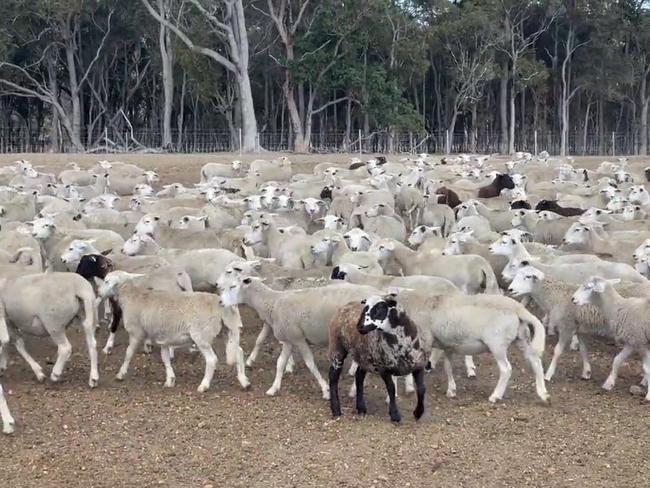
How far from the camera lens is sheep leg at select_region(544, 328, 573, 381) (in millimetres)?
9434

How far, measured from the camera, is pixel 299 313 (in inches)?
355

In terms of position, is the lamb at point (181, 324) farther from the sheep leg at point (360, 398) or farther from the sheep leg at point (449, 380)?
the sheep leg at point (449, 380)

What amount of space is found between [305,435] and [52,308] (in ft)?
10.3

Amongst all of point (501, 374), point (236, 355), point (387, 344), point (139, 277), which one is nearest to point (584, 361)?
point (501, 374)

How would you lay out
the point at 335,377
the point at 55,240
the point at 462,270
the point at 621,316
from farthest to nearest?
the point at 55,240 < the point at 462,270 < the point at 621,316 < the point at 335,377

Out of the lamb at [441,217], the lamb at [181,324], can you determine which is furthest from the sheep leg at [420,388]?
the lamb at [441,217]

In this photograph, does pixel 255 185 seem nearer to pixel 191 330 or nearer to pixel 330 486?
pixel 191 330

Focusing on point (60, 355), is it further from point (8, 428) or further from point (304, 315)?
point (304, 315)

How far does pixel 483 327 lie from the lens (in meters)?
8.35

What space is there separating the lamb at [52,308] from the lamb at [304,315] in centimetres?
146

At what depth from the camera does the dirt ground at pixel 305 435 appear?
699 centimetres

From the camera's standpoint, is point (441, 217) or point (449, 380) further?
point (441, 217)

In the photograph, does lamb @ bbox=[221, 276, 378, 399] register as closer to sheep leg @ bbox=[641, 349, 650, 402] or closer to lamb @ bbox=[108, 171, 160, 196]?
sheep leg @ bbox=[641, 349, 650, 402]

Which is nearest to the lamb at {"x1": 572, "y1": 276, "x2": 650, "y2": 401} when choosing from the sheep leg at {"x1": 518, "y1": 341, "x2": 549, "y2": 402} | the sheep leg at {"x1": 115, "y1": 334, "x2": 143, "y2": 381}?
the sheep leg at {"x1": 518, "y1": 341, "x2": 549, "y2": 402}
